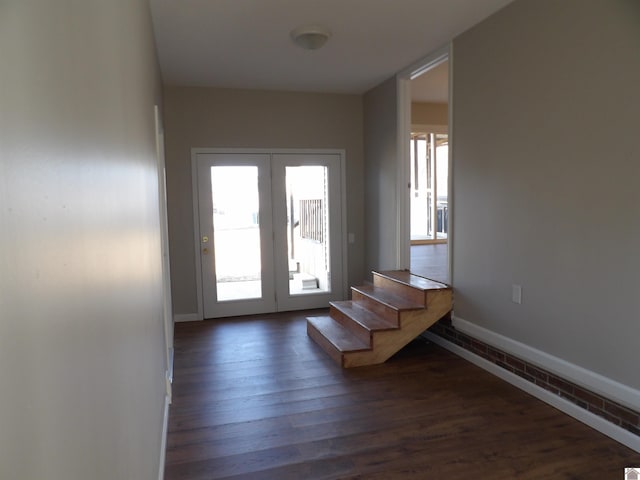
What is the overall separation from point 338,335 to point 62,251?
3643 mm

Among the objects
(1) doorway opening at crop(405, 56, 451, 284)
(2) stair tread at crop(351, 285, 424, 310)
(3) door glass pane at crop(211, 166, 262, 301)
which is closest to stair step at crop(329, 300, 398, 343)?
(2) stair tread at crop(351, 285, 424, 310)

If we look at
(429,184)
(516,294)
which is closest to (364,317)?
(516,294)

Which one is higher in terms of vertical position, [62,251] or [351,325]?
[62,251]

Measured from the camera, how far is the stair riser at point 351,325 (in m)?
3.91

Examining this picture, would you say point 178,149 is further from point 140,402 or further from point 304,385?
point 140,402

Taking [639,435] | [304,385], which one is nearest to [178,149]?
[304,385]

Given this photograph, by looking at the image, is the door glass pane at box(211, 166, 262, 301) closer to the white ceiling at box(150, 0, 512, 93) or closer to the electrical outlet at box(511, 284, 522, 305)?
the white ceiling at box(150, 0, 512, 93)

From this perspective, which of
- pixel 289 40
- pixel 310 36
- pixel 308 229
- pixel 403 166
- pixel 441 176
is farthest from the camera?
pixel 441 176

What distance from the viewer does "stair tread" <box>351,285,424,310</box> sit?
3945mm

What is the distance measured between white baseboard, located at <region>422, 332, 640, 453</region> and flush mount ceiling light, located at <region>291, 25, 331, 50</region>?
2898mm

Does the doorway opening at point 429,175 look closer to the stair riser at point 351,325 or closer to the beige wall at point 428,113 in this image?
the beige wall at point 428,113

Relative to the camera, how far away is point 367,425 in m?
2.77

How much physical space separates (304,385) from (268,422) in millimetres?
596

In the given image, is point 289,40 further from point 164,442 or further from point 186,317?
point 186,317
